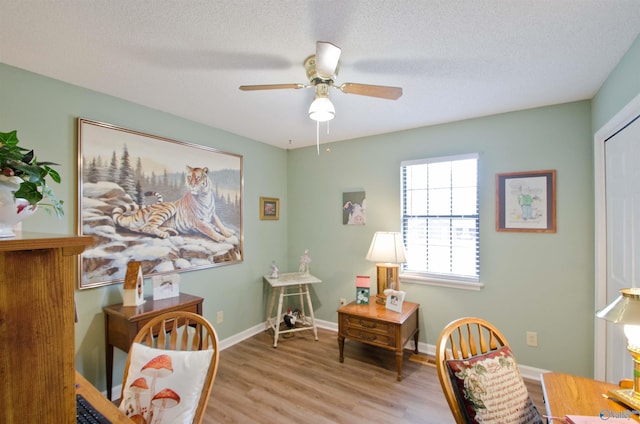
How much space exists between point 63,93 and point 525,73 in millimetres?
3213

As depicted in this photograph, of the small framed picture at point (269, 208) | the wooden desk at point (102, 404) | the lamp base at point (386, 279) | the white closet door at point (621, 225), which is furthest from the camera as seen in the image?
the small framed picture at point (269, 208)

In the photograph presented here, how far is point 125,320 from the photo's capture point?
209cm

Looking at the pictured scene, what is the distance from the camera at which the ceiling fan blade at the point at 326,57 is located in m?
1.41

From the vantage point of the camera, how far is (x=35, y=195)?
0.77 meters

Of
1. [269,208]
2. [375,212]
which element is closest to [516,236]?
[375,212]

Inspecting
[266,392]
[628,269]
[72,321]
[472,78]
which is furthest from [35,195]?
[628,269]

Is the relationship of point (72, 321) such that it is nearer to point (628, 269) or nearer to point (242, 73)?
point (242, 73)

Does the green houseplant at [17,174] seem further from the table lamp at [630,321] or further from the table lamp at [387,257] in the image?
the table lamp at [387,257]

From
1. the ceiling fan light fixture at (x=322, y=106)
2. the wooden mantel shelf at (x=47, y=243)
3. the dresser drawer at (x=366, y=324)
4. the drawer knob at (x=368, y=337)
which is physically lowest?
the drawer knob at (x=368, y=337)

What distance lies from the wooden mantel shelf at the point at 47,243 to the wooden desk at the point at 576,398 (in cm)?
169

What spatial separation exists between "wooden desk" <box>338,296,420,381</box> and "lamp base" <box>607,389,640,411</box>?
1.43m

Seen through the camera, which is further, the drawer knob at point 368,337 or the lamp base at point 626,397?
the drawer knob at point 368,337

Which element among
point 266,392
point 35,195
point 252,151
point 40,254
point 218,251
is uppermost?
point 252,151

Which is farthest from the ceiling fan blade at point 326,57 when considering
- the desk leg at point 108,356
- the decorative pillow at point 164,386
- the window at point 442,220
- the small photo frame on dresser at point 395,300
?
the desk leg at point 108,356
